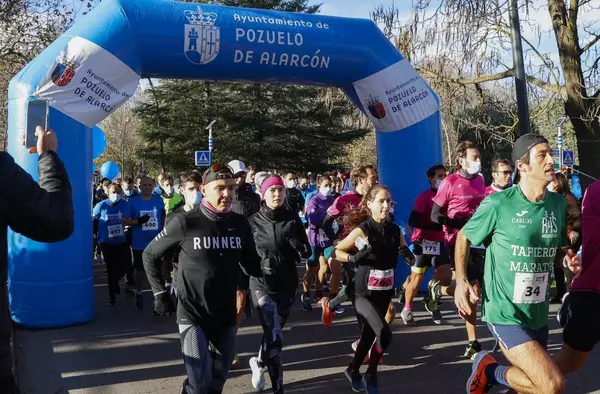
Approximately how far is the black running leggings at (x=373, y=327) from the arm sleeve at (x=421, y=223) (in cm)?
185

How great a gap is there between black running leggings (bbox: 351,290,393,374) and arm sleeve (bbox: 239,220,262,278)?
1.05m

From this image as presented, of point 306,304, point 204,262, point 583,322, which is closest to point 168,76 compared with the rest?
point 306,304

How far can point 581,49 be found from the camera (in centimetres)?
1191

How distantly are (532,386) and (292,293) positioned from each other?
222 centimetres

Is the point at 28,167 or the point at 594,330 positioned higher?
the point at 28,167

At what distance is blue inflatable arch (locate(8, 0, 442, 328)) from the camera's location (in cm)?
701

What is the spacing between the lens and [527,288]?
3.70 metres

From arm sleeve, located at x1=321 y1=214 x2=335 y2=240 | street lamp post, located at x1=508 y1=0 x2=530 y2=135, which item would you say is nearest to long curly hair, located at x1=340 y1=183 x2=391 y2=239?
arm sleeve, located at x1=321 y1=214 x2=335 y2=240

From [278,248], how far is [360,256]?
76 centimetres

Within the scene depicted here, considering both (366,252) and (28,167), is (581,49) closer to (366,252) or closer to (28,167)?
(366,252)

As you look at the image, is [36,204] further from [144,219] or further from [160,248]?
[144,219]

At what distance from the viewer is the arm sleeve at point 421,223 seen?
6.58 meters

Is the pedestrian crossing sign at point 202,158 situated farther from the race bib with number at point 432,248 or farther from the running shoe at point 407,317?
the race bib with number at point 432,248

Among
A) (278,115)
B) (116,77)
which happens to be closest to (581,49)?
(116,77)
